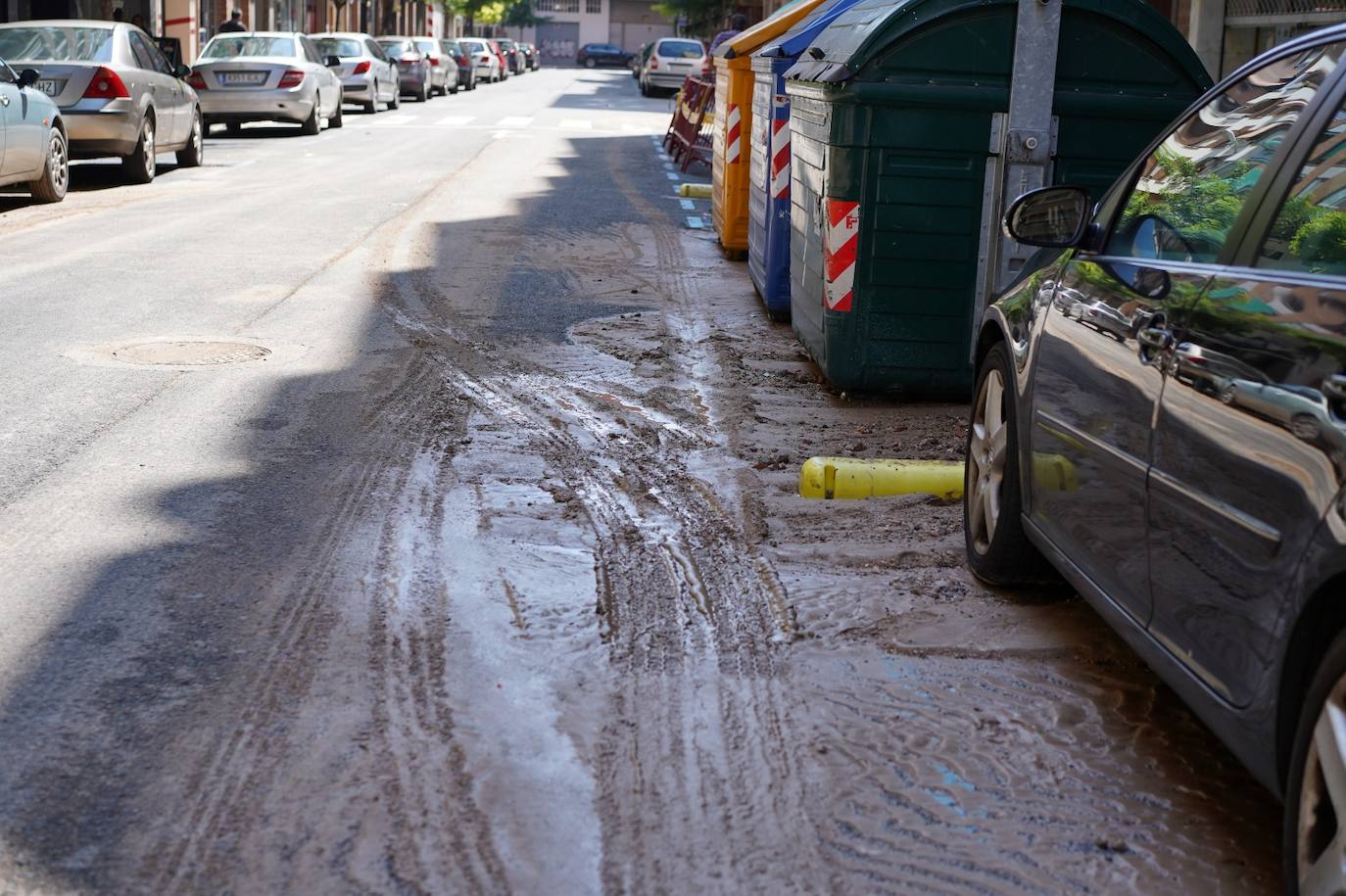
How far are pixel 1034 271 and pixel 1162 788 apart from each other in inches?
69.5

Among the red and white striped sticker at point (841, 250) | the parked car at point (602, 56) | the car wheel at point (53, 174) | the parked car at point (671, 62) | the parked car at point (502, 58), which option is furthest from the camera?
the parked car at point (602, 56)

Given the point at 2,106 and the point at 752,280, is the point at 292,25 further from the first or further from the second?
the point at 752,280

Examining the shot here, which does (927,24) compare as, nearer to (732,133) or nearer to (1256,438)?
(1256,438)

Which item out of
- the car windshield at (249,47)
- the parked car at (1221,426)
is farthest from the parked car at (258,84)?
the parked car at (1221,426)

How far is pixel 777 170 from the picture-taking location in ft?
32.8

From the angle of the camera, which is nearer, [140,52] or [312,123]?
[140,52]

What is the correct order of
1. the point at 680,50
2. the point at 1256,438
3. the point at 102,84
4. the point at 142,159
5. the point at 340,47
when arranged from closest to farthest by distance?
the point at 1256,438
the point at 102,84
the point at 142,159
the point at 340,47
the point at 680,50

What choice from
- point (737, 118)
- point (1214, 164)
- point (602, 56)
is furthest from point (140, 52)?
point (602, 56)

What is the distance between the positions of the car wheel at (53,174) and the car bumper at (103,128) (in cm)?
86

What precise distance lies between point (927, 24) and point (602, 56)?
95478 millimetres

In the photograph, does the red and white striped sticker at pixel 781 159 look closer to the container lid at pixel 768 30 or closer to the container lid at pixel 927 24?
the container lid at pixel 927 24

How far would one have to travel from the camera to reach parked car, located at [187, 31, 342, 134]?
84.1ft

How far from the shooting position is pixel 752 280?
37.6 feet

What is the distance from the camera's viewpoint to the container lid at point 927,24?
7066 mm
